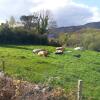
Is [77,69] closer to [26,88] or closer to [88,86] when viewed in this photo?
[88,86]

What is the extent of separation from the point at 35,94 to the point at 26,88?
412mm

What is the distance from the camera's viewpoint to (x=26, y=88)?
12219 mm

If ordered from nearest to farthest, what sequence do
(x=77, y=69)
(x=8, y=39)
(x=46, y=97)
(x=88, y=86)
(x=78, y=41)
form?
(x=46, y=97) < (x=88, y=86) < (x=77, y=69) < (x=8, y=39) < (x=78, y=41)

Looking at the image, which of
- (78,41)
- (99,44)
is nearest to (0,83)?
(99,44)

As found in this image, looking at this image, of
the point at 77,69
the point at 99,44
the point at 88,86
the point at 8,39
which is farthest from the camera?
the point at 99,44

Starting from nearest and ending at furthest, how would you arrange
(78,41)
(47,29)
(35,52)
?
1. (35,52)
2. (78,41)
3. (47,29)

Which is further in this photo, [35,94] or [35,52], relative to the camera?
[35,52]

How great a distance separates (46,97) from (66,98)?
92 centimetres

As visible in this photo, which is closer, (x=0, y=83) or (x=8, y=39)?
(x=0, y=83)

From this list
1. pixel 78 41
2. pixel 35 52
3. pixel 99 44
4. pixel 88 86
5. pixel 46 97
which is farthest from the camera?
pixel 78 41

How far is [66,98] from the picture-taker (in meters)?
12.4

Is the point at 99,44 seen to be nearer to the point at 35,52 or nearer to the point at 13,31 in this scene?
the point at 13,31

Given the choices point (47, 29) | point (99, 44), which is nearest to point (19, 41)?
point (99, 44)

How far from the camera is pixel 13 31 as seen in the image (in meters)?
52.5
